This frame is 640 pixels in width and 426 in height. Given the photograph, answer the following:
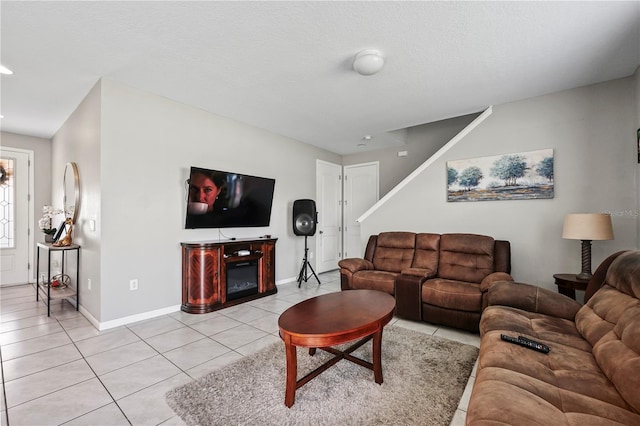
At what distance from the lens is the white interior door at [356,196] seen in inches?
230

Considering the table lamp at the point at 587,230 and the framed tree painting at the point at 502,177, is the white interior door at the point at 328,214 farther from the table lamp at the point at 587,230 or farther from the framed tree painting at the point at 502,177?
the table lamp at the point at 587,230

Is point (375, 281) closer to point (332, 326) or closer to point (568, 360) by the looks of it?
point (332, 326)

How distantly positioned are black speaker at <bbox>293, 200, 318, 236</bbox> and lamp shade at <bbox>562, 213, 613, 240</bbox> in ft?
10.9

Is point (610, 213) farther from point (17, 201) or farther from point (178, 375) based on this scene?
point (17, 201)

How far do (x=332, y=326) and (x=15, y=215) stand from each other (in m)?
6.02

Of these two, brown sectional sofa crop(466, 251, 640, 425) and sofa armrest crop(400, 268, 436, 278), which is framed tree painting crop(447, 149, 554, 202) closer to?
sofa armrest crop(400, 268, 436, 278)

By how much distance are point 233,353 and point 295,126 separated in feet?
10.7

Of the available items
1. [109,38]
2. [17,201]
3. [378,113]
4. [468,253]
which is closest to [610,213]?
[468,253]

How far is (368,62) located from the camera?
246cm

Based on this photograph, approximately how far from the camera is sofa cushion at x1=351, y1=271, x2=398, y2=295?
3234 millimetres

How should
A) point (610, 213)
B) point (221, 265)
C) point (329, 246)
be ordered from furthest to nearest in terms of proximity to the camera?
point (329, 246) → point (221, 265) → point (610, 213)

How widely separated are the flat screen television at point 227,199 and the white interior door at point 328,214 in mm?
1442

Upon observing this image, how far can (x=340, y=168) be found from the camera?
246 inches

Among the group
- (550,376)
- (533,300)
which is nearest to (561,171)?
(533,300)
